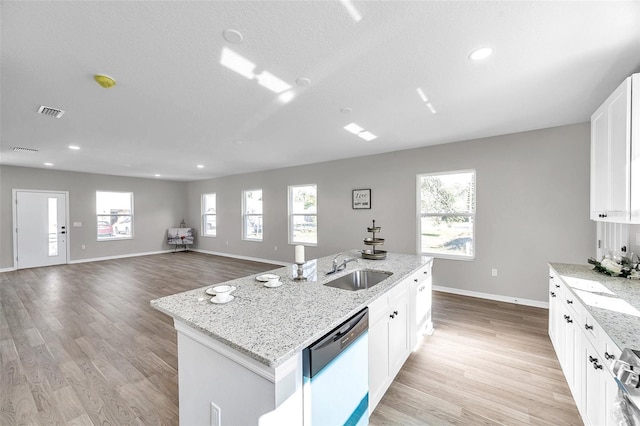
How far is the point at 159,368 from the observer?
229 cm

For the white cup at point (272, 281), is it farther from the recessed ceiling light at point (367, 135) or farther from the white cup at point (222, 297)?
the recessed ceiling light at point (367, 135)

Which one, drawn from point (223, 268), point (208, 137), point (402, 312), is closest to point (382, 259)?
point (402, 312)

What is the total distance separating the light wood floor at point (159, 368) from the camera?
1.78m

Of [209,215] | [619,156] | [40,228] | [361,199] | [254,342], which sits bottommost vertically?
[254,342]

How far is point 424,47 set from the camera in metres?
1.81

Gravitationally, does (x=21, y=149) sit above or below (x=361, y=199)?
above

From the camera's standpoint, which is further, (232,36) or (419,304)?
(419,304)

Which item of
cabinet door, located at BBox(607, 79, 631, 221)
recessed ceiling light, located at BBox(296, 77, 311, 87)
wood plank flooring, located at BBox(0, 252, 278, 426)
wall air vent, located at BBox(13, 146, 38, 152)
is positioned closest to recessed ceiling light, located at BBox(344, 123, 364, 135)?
recessed ceiling light, located at BBox(296, 77, 311, 87)

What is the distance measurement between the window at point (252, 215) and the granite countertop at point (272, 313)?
5.47m

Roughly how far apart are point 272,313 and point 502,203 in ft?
13.4

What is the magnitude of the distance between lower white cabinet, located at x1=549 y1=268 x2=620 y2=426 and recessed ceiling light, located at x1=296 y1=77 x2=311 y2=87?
2.54m

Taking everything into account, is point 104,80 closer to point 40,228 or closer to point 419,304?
point 419,304

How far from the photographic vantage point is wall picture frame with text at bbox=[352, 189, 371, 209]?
523 centimetres

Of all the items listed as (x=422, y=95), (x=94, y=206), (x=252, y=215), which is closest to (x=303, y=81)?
(x=422, y=95)
